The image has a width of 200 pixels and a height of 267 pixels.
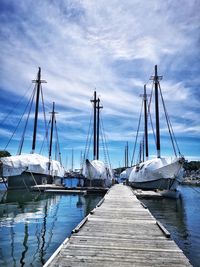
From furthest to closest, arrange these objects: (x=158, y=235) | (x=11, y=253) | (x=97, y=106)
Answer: (x=97, y=106), (x=11, y=253), (x=158, y=235)

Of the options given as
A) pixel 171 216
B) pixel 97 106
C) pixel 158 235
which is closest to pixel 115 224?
pixel 158 235

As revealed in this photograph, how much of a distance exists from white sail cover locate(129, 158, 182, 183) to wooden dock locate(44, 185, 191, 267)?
2027 centimetres

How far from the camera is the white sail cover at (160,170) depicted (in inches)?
1227

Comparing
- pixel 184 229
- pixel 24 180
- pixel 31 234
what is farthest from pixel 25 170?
pixel 184 229

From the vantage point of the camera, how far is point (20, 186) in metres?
40.7

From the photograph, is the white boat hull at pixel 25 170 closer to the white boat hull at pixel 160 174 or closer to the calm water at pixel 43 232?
the white boat hull at pixel 160 174

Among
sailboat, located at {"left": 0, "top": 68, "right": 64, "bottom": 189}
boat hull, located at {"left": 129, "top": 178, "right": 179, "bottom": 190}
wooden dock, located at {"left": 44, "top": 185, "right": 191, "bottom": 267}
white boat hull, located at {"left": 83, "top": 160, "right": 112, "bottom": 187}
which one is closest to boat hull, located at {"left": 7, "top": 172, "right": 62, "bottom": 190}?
sailboat, located at {"left": 0, "top": 68, "right": 64, "bottom": 189}

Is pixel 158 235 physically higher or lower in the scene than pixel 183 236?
higher

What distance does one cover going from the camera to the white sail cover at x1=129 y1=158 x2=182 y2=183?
3116 centimetres

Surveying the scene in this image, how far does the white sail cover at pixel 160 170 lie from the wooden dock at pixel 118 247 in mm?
20268

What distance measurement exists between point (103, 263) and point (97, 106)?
45688 millimetres

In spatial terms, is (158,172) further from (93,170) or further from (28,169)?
(28,169)

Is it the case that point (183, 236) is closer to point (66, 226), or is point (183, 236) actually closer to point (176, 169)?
point (66, 226)

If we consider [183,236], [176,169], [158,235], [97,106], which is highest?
[97,106]
